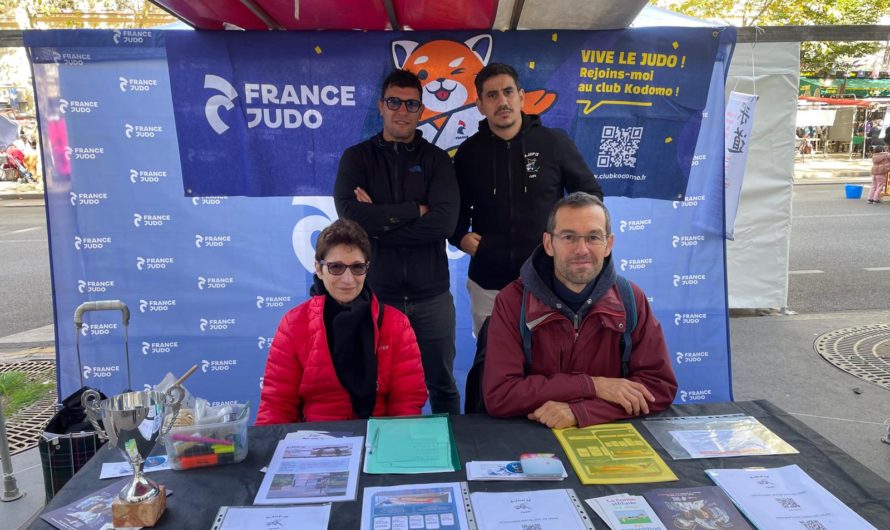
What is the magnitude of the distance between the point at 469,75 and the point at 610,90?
2.81 feet

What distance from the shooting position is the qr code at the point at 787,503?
147 centimetres

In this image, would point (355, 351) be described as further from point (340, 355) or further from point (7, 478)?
point (7, 478)

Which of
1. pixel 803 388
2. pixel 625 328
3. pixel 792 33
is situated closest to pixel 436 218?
pixel 625 328

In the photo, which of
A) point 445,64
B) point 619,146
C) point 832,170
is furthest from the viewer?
point 832,170

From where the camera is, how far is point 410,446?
5.99ft

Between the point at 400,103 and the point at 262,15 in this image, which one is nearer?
the point at 400,103

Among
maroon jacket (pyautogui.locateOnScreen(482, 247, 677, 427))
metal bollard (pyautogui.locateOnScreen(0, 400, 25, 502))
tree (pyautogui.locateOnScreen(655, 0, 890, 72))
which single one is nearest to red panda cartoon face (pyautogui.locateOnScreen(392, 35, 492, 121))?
maroon jacket (pyautogui.locateOnScreen(482, 247, 677, 427))

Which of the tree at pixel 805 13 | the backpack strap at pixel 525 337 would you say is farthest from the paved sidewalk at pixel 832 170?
the backpack strap at pixel 525 337

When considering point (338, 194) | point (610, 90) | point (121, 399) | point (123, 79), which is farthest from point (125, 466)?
point (610, 90)

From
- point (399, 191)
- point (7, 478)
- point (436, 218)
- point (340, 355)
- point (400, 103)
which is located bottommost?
point (7, 478)

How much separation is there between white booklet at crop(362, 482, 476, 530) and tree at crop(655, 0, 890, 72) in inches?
422

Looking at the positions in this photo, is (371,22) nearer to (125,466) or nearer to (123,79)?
(123,79)

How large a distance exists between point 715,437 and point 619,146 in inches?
89.7

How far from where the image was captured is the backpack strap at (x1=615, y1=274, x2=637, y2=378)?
7.03 ft
